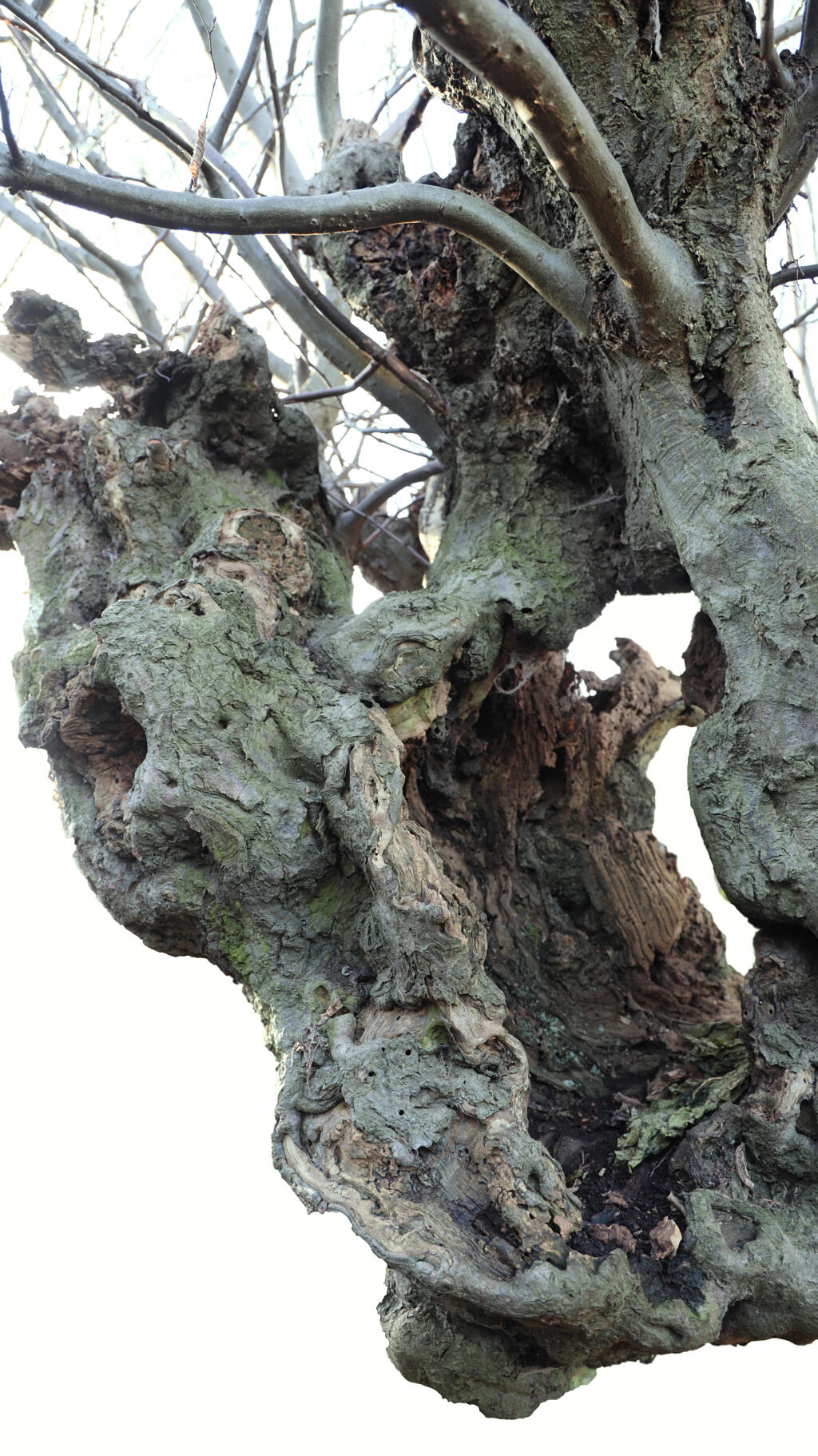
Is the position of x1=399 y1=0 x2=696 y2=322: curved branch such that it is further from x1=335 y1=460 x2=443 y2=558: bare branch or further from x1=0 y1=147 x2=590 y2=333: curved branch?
x1=335 y1=460 x2=443 y2=558: bare branch

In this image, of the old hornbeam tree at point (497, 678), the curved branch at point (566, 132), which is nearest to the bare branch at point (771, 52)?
the old hornbeam tree at point (497, 678)

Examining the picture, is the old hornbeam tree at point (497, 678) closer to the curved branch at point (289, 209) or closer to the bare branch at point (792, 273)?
the curved branch at point (289, 209)

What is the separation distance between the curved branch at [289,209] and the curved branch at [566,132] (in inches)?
8.6

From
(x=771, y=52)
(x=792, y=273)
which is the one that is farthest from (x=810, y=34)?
(x=792, y=273)

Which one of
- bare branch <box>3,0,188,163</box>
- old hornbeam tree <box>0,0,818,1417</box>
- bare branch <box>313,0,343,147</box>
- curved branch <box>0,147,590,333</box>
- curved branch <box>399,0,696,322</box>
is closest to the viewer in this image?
curved branch <box>399,0,696,322</box>

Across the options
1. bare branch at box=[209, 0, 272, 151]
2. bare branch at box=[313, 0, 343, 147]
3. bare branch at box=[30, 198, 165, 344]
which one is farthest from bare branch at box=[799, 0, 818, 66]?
bare branch at box=[30, 198, 165, 344]

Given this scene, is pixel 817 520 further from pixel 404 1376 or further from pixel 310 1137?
pixel 404 1376

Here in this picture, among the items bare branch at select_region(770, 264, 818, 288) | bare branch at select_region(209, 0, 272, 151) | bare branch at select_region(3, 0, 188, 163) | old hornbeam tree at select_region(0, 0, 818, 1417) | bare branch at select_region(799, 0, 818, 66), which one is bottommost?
old hornbeam tree at select_region(0, 0, 818, 1417)

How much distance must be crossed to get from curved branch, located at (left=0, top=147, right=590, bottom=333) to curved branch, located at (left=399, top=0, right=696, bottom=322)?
0.72 feet

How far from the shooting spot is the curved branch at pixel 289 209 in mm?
1620

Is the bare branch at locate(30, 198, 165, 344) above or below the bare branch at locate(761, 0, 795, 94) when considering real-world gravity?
above

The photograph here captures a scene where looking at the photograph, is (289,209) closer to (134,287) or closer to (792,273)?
(792,273)

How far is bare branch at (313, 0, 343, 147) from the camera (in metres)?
3.06

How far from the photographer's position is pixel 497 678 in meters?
2.71
